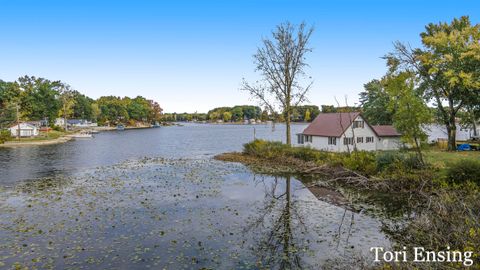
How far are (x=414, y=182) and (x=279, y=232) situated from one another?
15.2 meters

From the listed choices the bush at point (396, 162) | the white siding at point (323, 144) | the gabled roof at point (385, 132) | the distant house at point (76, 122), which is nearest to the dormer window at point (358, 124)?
the gabled roof at point (385, 132)

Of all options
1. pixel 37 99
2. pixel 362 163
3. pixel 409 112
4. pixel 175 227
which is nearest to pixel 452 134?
pixel 409 112

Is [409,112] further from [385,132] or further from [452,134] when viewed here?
[452,134]

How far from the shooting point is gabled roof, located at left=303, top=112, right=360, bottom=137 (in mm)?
48844

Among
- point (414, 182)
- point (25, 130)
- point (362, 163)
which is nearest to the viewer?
point (414, 182)

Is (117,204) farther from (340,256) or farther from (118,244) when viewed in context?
(340,256)

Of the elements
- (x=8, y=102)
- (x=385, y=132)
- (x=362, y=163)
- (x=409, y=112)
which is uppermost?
(x=8, y=102)

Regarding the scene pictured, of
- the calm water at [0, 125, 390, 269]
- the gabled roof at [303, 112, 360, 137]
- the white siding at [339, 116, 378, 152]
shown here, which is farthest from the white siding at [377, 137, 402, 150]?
the calm water at [0, 125, 390, 269]

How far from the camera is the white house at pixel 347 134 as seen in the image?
48562 mm

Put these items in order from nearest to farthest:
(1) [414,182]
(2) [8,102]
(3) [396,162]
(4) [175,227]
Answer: (4) [175,227], (1) [414,182], (3) [396,162], (2) [8,102]

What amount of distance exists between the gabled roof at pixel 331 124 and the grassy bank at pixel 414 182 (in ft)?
26.5

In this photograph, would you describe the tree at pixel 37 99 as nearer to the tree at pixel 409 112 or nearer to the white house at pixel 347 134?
the white house at pixel 347 134

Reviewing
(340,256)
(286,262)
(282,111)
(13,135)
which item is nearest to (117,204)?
(286,262)

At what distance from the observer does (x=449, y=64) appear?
147 feet
